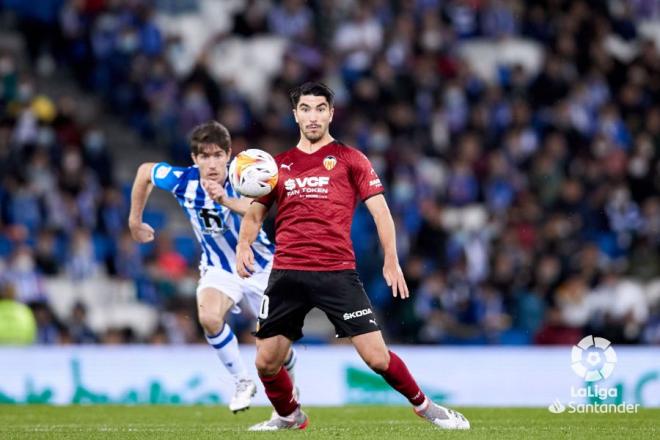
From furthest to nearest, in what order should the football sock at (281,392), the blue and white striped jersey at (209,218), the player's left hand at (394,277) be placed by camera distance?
the blue and white striped jersey at (209,218) → the football sock at (281,392) → the player's left hand at (394,277)

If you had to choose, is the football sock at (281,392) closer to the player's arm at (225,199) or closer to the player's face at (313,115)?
the player's arm at (225,199)

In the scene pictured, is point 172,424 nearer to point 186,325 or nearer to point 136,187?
point 136,187

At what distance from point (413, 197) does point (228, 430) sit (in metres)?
9.05

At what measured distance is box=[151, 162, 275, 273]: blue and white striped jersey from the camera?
10000 millimetres

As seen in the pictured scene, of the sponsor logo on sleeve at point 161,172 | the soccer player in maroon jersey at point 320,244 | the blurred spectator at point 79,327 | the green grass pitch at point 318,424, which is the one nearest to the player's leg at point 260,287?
the green grass pitch at point 318,424

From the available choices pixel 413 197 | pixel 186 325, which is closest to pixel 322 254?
pixel 186 325

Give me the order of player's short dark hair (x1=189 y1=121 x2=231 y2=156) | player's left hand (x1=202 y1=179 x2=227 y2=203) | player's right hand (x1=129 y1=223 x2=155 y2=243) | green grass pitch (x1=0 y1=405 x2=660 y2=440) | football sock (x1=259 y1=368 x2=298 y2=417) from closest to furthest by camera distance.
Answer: green grass pitch (x1=0 y1=405 x2=660 y2=440) → football sock (x1=259 y1=368 x2=298 y2=417) → player's left hand (x1=202 y1=179 x2=227 y2=203) → player's short dark hair (x1=189 y1=121 x2=231 y2=156) → player's right hand (x1=129 y1=223 x2=155 y2=243)

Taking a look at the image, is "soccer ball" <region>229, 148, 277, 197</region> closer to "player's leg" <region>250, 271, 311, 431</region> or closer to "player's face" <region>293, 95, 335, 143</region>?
"player's face" <region>293, 95, 335, 143</region>

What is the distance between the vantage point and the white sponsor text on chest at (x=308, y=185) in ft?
27.2

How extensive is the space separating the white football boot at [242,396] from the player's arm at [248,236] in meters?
1.94

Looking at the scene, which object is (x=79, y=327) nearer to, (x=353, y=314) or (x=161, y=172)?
(x=161, y=172)

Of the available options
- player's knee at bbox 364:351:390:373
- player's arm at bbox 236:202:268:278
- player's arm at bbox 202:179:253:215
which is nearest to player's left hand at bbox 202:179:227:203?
player's arm at bbox 202:179:253:215

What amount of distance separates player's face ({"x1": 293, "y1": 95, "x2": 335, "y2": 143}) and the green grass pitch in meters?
1.87

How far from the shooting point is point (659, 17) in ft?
72.0
